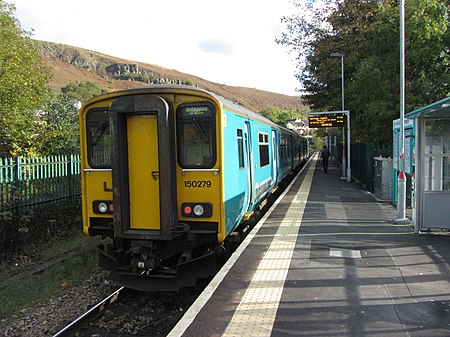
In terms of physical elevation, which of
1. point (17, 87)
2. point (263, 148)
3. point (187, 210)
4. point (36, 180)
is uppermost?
point (17, 87)

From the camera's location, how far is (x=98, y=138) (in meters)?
6.34

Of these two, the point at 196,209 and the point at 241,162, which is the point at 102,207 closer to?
the point at 196,209

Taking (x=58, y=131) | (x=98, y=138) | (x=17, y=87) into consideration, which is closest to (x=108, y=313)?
(x=98, y=138)

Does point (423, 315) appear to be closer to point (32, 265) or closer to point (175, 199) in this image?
point (175, 199)

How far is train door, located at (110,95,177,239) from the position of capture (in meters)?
5.55

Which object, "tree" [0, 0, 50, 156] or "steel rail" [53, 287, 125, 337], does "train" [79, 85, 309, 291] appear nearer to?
"steel rail" [53, 287, 125, 337]

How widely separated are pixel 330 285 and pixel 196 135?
2.72 meters

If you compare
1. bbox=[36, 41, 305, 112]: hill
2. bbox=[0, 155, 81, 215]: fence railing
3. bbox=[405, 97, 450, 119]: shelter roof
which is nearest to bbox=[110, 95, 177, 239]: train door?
bbox=[0, 155, 81, 215]: fence railing

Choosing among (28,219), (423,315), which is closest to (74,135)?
(28,219)

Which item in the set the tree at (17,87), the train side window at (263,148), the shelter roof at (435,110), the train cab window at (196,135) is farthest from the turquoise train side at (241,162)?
the tree at (17,87)

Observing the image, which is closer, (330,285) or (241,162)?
(330,285)

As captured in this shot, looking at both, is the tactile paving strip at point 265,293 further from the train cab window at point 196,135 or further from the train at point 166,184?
the train cab window at point 196,135

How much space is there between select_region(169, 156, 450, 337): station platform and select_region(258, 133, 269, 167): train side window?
1699mm

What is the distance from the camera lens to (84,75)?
164375 mm
